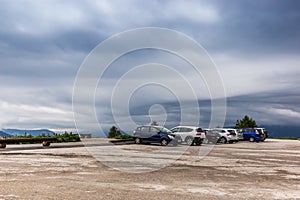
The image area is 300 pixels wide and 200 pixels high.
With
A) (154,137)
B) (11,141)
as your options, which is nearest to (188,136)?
(154,137)

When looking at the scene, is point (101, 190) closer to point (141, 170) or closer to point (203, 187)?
point (203, 187)

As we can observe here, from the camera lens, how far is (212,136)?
3547 cm

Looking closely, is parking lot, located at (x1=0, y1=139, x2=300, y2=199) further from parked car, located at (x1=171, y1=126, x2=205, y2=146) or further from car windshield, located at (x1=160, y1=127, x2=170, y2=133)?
parked car, located at (x1=171, y1=126, x2=205, y2=146)

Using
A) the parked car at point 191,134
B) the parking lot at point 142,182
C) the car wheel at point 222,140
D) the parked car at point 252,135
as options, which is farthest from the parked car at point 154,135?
the parked car at point 252,135

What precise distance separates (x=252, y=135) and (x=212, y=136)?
27.5 feet

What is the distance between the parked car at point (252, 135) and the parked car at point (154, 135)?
15.5 metres

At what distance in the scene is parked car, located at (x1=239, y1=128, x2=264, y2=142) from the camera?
135ft

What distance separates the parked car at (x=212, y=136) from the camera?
35062mm

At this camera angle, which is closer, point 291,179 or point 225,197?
point 225,197

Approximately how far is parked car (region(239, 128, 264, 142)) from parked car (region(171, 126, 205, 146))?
1290cm

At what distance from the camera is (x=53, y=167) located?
1245cm

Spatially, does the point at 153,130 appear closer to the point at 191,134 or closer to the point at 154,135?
the point at 154,135

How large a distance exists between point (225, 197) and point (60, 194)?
146 inches

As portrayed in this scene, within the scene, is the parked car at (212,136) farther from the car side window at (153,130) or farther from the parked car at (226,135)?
the car side window at (153,130)
